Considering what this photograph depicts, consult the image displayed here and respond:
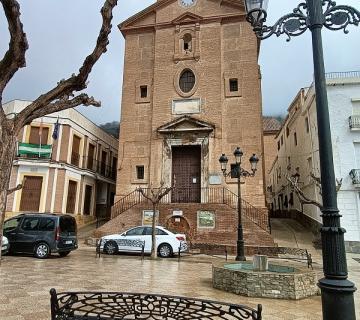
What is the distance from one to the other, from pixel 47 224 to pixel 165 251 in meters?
4.93

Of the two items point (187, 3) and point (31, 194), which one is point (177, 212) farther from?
point (187, 3)

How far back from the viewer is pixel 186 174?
20953 mm

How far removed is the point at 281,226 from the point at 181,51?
43.7 feet

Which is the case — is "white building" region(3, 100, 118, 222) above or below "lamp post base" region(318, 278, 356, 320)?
above

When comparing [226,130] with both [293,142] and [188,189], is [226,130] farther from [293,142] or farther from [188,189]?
[293,142]

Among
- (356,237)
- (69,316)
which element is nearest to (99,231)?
(356,237)

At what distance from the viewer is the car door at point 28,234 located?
1312 cm

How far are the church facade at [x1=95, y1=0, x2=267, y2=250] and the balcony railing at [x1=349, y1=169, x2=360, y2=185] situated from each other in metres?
4.61

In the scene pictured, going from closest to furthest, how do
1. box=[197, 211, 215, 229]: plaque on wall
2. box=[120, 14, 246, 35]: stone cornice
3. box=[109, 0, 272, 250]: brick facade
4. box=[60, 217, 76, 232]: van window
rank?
box=[60, 217, 76, 232]: van window, box=[197, 211, 215, 229]: plaque on wall, box=[109, 0, 272, 250]: brick facade, box=[120, 14, 246, 35]: stone cornice

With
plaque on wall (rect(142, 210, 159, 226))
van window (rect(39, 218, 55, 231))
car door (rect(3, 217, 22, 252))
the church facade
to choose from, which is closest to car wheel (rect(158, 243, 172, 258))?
plaque on wall (rect(142, 210, 159, 226))

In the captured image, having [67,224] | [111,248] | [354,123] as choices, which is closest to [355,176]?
[354,123]

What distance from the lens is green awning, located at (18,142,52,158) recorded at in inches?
869

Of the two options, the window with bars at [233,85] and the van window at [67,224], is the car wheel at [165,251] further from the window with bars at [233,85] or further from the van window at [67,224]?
the window with bars at [233,85]

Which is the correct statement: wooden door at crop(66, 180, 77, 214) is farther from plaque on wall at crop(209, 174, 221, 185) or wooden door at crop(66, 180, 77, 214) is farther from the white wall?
the white wall
